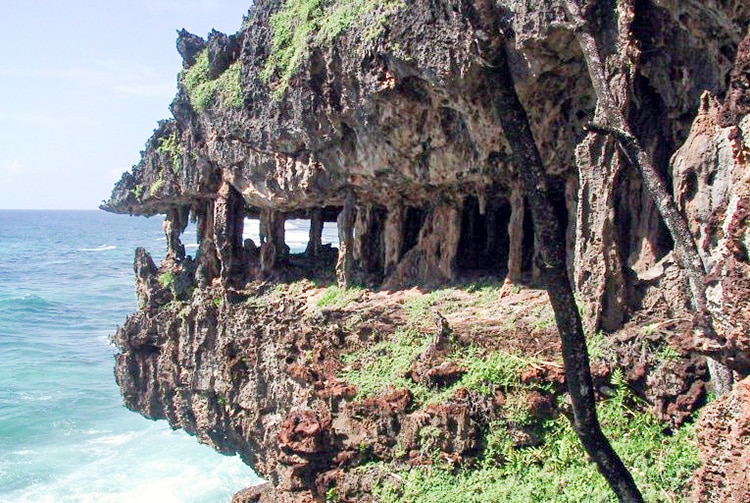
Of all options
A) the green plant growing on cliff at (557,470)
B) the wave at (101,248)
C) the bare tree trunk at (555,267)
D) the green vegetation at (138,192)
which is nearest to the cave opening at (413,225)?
the green plant growing on cliff at (557,470)

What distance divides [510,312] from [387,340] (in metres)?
2.18

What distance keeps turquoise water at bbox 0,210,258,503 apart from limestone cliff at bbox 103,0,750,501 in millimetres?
1983

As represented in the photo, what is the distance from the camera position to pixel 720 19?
779cm

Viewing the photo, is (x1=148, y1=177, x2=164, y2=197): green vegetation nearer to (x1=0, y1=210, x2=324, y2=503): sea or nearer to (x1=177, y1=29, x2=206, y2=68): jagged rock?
(x1=177, y1=29, x2=206, y2=68): jagged rock

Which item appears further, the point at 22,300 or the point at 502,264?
the point at 22,300

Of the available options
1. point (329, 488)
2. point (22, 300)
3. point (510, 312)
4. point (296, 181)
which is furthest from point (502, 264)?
point (22, 300)

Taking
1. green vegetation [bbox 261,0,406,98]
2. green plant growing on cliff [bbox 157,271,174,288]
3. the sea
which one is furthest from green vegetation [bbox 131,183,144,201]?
green vegetation [bbox 261,0,406,98]

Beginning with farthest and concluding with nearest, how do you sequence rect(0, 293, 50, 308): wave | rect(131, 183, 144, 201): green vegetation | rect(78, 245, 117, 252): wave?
rect(78, 245, 117, 252): wave
rect(0, 293, 50, 308): wave
rect(131, 183, 144, 201): green vegetation

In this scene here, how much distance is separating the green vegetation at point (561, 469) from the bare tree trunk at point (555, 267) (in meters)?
3.22

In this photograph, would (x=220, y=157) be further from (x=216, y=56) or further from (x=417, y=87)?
(x=417, y=87)

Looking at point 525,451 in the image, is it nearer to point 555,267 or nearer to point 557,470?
point 557,470

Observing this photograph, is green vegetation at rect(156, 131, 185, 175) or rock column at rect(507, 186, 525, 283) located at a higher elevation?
green vegetation at rect(156, 131, 185, 175)

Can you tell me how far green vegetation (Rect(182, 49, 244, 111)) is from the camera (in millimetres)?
15820

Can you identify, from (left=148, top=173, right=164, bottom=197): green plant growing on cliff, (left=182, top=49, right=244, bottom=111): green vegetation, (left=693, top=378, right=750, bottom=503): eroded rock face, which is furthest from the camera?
(left=148, top=173, right=164, bottom=197): green plant growing on cliff
